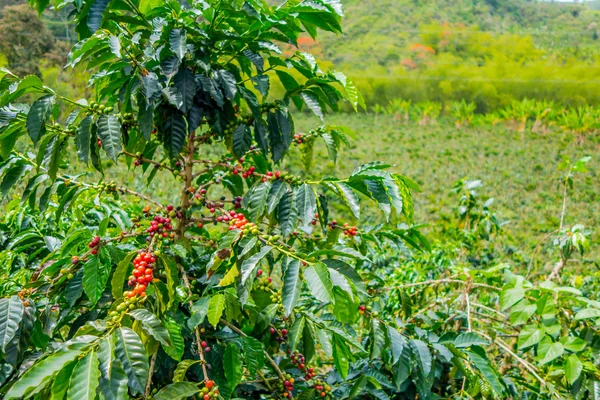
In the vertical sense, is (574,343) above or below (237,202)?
below

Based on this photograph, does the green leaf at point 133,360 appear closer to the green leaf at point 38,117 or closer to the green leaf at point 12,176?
the green leaf at point 38,117

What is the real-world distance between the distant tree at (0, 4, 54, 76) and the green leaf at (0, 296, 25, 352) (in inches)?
204

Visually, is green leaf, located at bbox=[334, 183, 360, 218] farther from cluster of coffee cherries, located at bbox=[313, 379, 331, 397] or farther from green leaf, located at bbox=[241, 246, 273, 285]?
cluster of coffee cherries, located at bbox=[313, 379, 331, 397]

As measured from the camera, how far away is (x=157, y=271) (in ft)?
2.85

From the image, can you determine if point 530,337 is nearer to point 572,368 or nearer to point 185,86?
point 572,368

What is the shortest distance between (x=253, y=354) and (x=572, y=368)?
2.52ft

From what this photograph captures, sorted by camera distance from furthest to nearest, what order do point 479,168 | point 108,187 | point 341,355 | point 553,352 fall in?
point 479,168 → point 553,352 → point 108,187 → point 341,355

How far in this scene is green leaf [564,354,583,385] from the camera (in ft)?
3.65

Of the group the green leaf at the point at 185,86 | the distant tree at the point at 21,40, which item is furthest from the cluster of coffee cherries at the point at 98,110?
the distant tree at the point at 21,40

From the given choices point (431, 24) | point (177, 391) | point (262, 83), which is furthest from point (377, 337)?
point (431, 24)

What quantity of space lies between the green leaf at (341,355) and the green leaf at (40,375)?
42 centimetres

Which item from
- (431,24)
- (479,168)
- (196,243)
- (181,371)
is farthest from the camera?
(431,24)

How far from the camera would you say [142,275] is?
69 centimetres

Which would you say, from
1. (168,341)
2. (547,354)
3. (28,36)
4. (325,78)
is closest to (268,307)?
(168,341)
